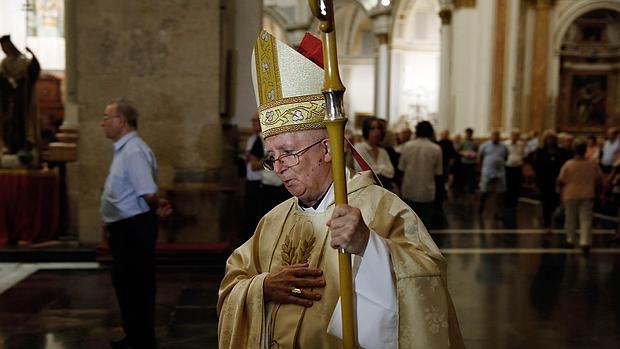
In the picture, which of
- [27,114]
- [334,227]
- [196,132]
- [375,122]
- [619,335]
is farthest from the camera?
[27,114]

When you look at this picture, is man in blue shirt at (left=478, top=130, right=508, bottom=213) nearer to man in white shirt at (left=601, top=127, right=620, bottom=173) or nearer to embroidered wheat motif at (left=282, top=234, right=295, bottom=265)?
man in white shirt at (left=601, top=127, right=620, bottom=173)

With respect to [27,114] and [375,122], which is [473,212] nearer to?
[375,122]

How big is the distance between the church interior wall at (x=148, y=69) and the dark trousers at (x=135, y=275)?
289cm

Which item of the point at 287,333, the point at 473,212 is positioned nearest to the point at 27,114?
the point at 287,333

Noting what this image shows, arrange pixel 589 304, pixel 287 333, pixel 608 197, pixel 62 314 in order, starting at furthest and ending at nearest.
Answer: pixel 608 197 → pixel 589 304 → pixel 62 314 → pixel 287 333

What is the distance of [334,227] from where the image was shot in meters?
1.61

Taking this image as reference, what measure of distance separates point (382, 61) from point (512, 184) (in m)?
12.5

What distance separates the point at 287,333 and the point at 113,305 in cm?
385

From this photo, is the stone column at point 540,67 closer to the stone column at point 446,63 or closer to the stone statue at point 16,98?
the stone column at point 446,63

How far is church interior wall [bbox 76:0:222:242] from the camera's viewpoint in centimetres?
700

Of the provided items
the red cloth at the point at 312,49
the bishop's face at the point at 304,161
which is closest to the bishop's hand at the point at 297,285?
the bishop's face at the point at 304,161

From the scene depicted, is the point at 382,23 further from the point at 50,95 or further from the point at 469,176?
the point at 50,95

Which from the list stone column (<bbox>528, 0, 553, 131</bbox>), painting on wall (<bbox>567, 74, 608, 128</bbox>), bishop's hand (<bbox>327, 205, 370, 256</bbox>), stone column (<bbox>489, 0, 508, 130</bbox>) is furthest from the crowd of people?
painting on wall (<bbox>567, 74, 608, 128</bbox>)

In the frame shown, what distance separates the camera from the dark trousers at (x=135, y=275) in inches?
167
